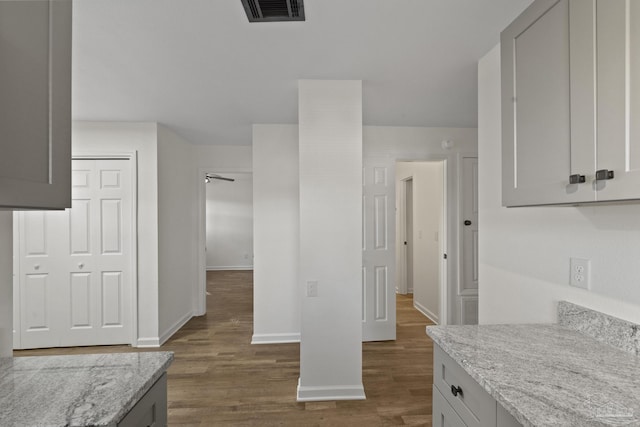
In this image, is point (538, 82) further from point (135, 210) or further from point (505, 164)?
point (135, 210)

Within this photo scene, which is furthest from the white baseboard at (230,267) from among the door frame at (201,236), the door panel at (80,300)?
the door panel at (80,300)

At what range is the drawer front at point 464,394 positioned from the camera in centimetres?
102

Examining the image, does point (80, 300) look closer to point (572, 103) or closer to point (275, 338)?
point (275, 338)

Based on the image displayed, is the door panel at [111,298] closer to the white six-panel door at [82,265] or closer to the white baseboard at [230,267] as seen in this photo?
the white six-panel door at [82,265]

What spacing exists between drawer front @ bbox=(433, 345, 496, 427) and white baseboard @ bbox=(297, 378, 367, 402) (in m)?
1.19

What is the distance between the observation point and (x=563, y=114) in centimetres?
113

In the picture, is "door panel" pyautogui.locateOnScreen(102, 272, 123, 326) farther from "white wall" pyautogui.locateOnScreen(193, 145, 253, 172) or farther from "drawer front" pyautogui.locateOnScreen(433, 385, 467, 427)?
"drawer front" pyautogui.locateOnScreen(433, 385, 467, 427)

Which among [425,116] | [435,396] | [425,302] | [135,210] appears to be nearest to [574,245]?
[435,396]

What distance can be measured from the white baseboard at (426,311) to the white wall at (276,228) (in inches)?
70.9

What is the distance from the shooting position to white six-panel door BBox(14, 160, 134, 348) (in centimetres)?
336

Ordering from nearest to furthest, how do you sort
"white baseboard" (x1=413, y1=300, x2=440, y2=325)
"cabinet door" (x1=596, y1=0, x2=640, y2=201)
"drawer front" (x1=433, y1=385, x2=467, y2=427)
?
"cabinet door" (x1=596, y1=0, x2=640, y2=201)
"drawer front" (x1=433, y1=385, x2=467, y2=427)
"white baseboard" (x1=413, y1=300, x2=440, y2=325)

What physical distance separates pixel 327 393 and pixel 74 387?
1856 millimetres

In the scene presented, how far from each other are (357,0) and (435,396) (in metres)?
1.90

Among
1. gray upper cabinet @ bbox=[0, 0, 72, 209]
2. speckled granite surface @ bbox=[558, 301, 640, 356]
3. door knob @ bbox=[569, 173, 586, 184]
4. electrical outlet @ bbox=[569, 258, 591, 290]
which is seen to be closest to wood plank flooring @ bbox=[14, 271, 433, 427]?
speckled granite surface @ bbox=[558, 301, 640, 356]
